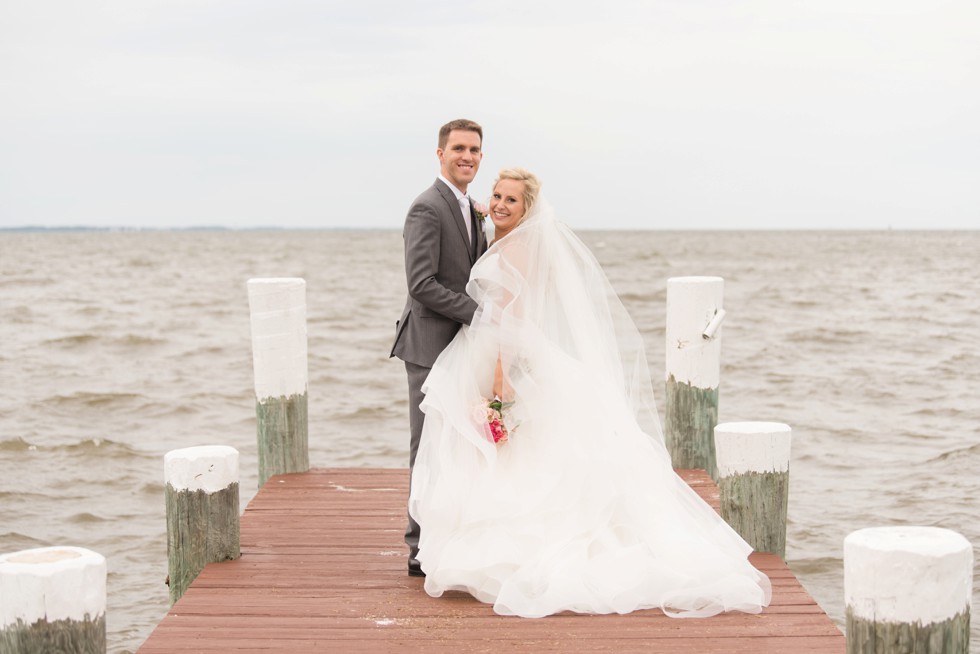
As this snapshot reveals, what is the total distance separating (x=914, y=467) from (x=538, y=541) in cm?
786

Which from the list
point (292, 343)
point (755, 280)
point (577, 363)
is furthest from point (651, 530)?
point (755, 280)

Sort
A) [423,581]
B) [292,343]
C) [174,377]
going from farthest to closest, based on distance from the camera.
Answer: [174,377], [292,343], [423,581]

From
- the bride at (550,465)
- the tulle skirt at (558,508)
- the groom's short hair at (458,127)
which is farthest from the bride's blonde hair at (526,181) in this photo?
the tulle skirt at (558,508)

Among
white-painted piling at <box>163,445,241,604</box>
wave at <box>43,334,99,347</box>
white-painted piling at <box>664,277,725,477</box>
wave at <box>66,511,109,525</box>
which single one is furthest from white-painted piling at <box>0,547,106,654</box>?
wave at <box>43,334,99,347</box>

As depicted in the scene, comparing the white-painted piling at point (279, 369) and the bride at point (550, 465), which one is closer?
the bride at point (550, 465)

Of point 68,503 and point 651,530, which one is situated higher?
point 651,530

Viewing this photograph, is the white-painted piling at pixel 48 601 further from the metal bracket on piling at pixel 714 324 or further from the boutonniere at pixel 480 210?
the metal bracket on piling at pixel 714 324

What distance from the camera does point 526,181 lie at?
515 centimetres

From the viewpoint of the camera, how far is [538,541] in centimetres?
493

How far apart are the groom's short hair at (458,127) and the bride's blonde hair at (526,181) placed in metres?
0.21

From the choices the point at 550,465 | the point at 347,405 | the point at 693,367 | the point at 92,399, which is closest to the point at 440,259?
the point at 550,465

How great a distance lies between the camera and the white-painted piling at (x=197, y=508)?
5297 mm

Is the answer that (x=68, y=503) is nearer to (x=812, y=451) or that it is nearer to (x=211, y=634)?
(x=211, y=634)

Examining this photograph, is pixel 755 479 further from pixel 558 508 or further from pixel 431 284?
pixel 431 284
